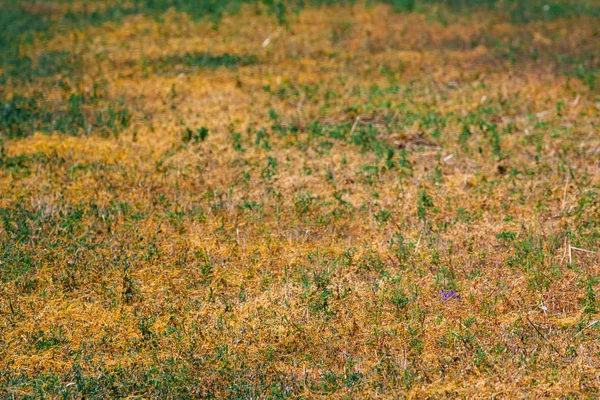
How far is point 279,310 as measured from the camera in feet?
17.9

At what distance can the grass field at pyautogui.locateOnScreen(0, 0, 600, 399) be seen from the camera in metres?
4.91

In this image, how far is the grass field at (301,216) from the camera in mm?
4910

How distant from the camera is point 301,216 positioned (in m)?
6.81

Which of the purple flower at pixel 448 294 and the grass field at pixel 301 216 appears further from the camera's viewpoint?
the purple flower at pixel 448 294

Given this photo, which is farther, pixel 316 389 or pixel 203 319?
pixel 203 319

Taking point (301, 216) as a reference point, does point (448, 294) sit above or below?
below

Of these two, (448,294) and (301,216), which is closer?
(448,294)

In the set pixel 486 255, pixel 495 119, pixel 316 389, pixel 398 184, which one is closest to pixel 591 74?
pixel 495 119

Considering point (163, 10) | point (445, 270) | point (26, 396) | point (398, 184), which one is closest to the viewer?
point (26, 396)

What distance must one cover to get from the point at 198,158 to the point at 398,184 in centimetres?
213

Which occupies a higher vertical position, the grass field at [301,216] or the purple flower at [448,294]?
the grass field at [301,216]

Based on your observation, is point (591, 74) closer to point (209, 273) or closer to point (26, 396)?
point (209, 273)

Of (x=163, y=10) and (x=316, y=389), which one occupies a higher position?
(x=163, y=10)

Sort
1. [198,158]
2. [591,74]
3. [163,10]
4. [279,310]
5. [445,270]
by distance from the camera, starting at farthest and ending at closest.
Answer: [163,10] → [591,74] → [198,158] → [445,270] → [279,310]
